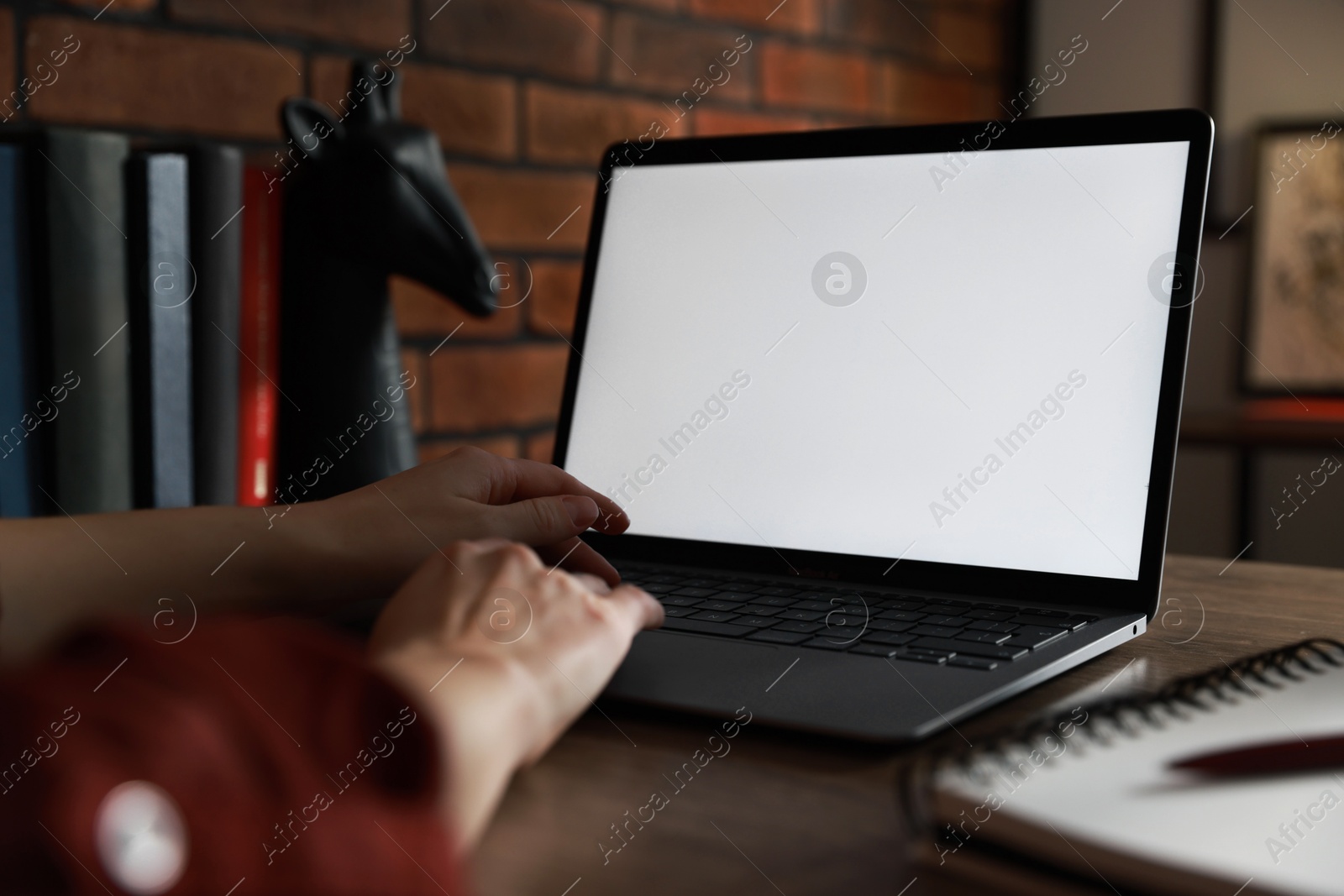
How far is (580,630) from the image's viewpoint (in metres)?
0.45

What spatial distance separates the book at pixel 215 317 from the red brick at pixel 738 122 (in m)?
0.86

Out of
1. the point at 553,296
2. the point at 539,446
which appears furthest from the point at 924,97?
the point at 539,446

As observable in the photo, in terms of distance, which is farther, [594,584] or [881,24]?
[881,24]

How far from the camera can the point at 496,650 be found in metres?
0.42

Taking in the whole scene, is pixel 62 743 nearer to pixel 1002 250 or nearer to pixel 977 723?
pixel 977 723

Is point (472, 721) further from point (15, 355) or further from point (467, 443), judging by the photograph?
point (467, 443)

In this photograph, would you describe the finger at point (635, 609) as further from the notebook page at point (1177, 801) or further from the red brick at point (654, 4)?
the red brick at point (654, 4)

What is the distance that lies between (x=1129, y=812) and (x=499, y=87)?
121 cm

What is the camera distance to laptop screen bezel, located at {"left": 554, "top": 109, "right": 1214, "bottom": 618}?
0.61 meters

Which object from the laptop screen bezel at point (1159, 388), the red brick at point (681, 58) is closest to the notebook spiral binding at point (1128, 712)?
the laptop screen bezel at point (1159, 388)

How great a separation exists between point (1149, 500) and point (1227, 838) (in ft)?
1.11

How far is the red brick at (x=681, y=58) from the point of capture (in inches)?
60.6

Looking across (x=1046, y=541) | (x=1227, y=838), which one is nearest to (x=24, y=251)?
(x=1046, y=541)

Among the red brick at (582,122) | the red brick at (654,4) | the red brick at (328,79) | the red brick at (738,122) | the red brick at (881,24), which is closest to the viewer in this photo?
the red brick at (328,79)
